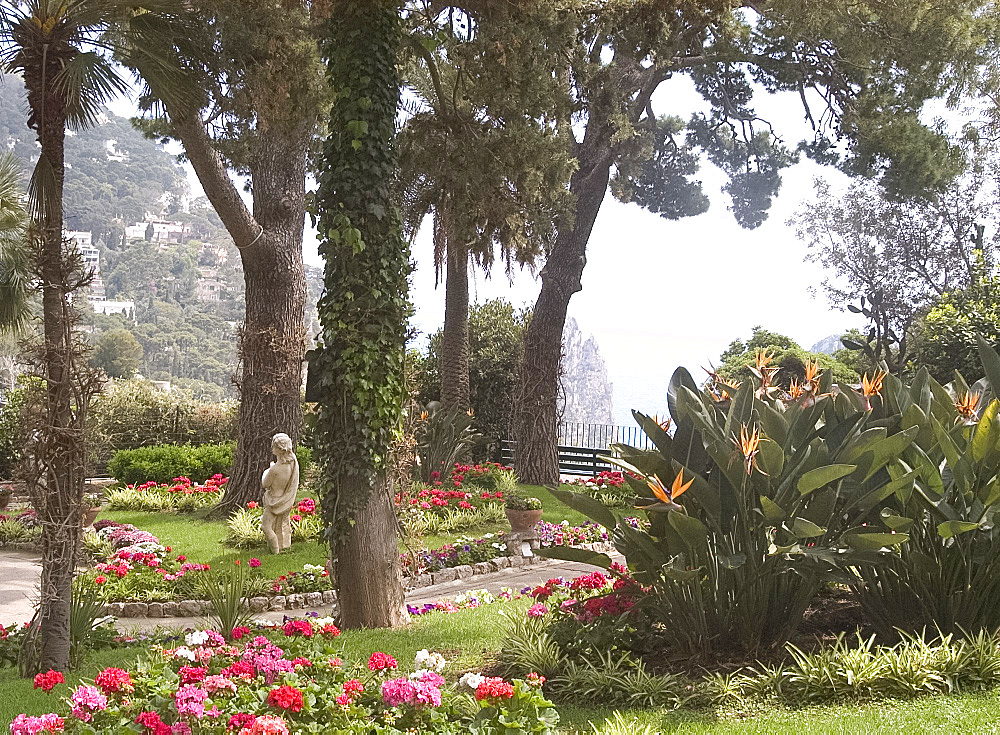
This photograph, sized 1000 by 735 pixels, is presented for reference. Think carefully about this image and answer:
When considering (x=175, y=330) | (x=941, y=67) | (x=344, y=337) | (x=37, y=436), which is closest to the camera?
(x=37, y=436)

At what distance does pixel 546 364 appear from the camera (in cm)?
1530

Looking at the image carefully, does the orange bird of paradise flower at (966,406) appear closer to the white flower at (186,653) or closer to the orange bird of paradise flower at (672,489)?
the orange bird of paradise flower at (672,489)

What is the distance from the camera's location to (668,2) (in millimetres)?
9117

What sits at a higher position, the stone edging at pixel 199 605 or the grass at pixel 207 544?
the grass at pixel 207 544

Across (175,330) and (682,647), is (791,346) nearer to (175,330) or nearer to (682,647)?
(682,647)

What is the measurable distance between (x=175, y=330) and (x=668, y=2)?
5325cm

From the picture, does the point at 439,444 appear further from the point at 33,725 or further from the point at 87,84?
the point at 33,725

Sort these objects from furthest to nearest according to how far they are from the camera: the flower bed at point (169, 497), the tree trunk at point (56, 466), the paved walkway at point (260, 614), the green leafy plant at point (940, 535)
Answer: the flower bed at point (169, 497) → the paved walkway at point (260, 614) → the tree trunk at point (56, 466) → the green leafy plant at point (940, 535)

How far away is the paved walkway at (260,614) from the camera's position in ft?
23.4

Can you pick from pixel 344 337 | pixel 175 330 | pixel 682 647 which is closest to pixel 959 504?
pixel 682 647

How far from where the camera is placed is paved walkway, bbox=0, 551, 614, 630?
280 inches

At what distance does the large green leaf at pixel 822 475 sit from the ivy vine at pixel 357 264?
3049 millimetres

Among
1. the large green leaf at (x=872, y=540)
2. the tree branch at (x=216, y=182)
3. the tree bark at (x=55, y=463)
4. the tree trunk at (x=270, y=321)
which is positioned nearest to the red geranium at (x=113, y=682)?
the tree bark at (x=55, y=463)

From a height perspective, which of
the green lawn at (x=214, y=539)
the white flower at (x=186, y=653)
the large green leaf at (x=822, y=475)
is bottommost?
the green lawn at (x=214, y=539)
